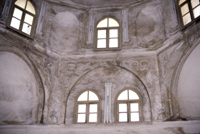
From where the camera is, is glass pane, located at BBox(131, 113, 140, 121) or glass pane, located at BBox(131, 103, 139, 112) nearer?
glass pane, located at BBox(131, 113, 140, 121)

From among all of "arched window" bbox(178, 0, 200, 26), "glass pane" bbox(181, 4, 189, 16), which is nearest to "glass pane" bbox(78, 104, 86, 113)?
"arched window" bbox(178, 0, 200, 26)

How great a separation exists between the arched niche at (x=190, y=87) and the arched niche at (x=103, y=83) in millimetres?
953

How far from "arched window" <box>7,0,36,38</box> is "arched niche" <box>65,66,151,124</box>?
2070 millimetres

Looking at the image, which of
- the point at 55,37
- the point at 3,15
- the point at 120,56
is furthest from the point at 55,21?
the point at 120,56

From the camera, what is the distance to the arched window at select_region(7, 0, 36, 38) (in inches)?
269

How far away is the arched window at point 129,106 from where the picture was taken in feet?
21.9

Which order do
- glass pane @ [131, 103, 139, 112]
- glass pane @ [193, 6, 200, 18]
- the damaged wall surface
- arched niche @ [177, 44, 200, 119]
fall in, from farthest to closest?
1. glass pane @ [131, 103, 139, 112]
2. glass pane @ [193, 6, 200, 18]
3. the damaged wall surface
4. arched niche @ [177, 44, 200, 119]

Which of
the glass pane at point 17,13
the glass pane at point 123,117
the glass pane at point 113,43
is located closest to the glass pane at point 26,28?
the glass pane at point 17,13

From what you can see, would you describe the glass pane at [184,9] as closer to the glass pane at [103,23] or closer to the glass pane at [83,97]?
the glass pane at [103,23]

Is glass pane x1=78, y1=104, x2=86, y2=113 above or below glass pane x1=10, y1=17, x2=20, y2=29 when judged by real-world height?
below

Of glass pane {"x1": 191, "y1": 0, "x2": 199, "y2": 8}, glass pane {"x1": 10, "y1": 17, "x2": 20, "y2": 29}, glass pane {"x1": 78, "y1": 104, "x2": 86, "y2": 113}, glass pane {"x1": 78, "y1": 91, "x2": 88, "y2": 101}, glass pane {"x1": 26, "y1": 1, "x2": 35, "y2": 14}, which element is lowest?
glass pane {"x1": 78, "y1": 104, "x2": 86, "y2": 113}

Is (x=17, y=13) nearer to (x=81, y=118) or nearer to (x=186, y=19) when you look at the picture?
(x=81, y=118)

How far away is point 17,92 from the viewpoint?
21.8 ft

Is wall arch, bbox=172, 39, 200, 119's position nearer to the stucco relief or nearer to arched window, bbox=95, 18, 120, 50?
the stucco relief
